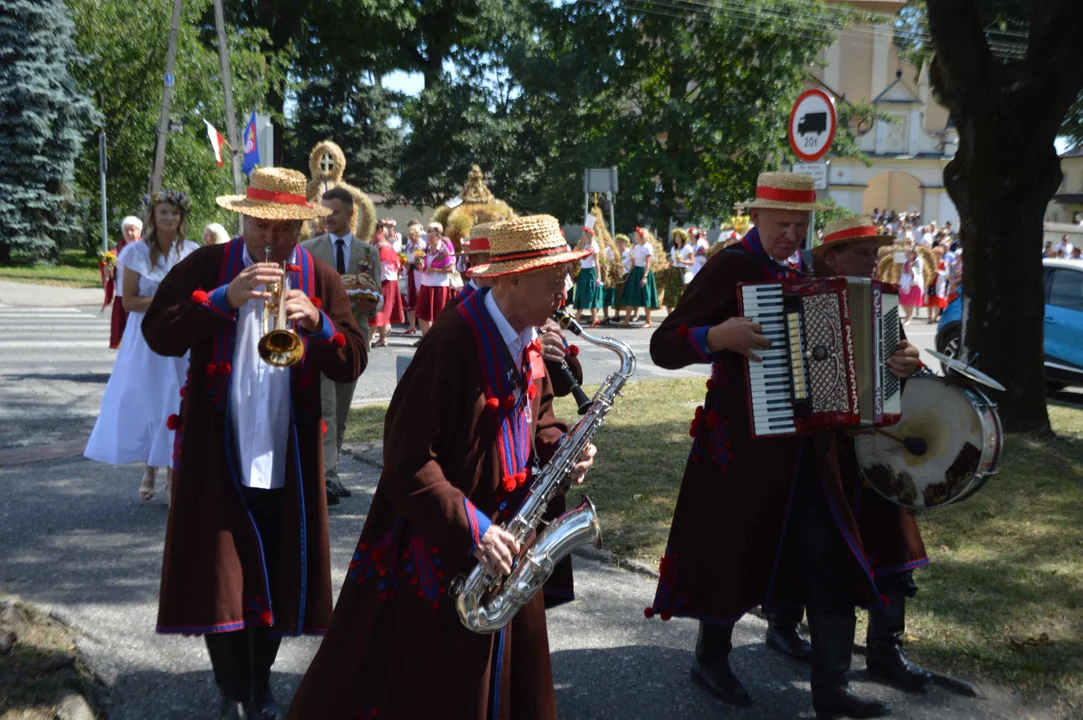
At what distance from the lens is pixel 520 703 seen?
3.09 meters

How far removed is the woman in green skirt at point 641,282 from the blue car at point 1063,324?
870 centimetres

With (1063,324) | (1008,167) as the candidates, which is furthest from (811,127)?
(1063,324)

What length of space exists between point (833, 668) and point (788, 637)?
0.76 metres

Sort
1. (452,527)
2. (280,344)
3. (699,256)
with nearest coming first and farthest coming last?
(452,527) < (280,344) < (699,256)

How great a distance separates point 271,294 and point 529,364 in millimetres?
983

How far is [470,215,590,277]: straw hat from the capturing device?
301 cm

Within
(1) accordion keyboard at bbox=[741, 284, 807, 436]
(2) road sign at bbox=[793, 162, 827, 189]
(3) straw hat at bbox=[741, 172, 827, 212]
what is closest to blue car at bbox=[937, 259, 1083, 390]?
(2) road sign at bbox=[793, 162, 827, 189]

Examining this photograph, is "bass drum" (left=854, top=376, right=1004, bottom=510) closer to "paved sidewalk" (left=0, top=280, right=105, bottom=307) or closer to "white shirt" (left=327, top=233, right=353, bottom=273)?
"white shirt" (left=327, top=233, right=353, bottom=273)

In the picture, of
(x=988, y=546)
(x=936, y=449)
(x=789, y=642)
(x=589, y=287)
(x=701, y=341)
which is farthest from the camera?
(x=589, y=287)

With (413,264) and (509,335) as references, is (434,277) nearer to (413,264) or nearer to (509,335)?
(413,264)

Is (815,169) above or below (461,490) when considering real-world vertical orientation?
above

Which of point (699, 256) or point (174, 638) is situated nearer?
point (174, 638)

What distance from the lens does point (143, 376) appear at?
6.57 metres

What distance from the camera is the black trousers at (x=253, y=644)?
3799mm
